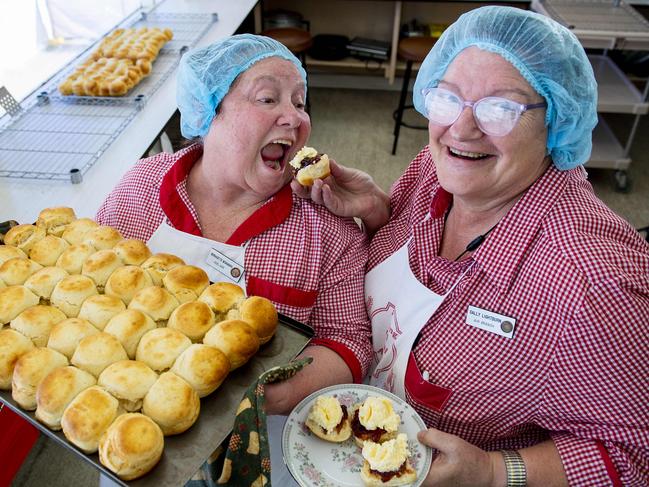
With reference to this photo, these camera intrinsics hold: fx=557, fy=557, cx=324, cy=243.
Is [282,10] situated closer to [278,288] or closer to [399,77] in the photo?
[399,77]

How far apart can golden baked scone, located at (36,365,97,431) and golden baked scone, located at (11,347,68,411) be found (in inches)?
0.8

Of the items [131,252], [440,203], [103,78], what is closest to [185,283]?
[131,252]

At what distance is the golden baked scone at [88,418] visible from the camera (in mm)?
1094

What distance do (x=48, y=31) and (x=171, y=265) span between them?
2.84 m

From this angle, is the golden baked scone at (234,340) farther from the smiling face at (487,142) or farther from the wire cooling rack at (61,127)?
the wire cooling rack at (61,127)

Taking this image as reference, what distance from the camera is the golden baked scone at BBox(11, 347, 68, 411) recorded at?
3.88 feet

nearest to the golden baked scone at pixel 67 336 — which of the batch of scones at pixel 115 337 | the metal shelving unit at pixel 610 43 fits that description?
the batch of scones at pixel 115 337

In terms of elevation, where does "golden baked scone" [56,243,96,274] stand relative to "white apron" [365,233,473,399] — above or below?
above

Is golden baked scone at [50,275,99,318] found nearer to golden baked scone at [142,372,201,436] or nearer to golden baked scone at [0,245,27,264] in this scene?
golden baked scone at [0,245,27,264]

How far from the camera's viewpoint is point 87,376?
47.5 inches

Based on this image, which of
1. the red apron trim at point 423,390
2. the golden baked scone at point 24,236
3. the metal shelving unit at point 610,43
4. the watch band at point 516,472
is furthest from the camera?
the metal shelving unit at point 610,43

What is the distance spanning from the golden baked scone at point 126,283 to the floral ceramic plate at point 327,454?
510 millimetres

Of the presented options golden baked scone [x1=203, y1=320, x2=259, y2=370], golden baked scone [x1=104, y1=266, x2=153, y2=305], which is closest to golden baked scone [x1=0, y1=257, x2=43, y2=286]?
Answer: golden baked scone [x1=104, y1=266, x2=153, y2=305]

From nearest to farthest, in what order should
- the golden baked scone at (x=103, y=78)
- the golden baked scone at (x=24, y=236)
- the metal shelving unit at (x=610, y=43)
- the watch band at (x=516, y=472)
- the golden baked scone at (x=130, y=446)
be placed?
the golden baked scone at (x=130, y=446) < the watch band at (x=516, y=472) < the golden baked scone at (x=24, y=236) < the golden baked scone at (x=103, y=78) < the metal shelving unit at (x=610, y=43)
